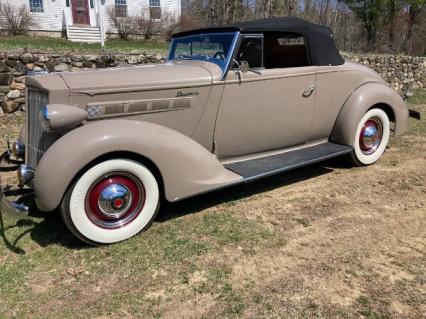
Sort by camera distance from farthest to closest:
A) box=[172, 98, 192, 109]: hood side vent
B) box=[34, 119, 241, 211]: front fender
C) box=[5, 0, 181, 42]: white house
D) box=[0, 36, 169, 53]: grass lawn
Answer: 1. box=[5, 0, 181, 42]: white house
2. box=[0, 36, 169, 53]: grass lawn
3. box=[172, 98, 192, 109]: hood side vent
4. box=[34, 119, 241, 211]: front fender

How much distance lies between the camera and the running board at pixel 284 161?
3828mm

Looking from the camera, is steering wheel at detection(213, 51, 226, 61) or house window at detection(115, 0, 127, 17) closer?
steering wheel at detection(213, 51, 226, 61)

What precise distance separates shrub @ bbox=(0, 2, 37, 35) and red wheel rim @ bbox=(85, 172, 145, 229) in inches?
669

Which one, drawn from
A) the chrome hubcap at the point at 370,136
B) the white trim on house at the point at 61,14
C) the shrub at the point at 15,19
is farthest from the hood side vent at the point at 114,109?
the shrub at the point at 15,19

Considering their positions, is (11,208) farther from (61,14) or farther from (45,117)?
(61,14)

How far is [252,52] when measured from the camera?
157 inches

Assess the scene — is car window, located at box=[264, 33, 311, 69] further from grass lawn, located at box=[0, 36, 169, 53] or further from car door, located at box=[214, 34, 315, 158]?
grass lawn, located at box=[0, 36, 169, 53]

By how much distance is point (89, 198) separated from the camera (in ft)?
10.2

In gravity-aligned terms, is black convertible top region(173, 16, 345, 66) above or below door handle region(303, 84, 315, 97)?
above

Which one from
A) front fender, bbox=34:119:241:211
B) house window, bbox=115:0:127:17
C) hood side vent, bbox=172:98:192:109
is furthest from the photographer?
house window, bbox=115:0:127:17

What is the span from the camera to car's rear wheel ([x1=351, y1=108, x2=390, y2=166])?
15.6 ft

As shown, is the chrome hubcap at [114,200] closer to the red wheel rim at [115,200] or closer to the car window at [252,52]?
the red wheel rim at [115,200]

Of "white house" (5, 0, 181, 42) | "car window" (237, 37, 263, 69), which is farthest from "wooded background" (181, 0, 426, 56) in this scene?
"car window" (237, 37, 263, 69)

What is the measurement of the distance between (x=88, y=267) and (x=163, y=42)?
728 inches
